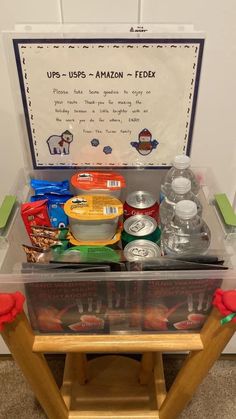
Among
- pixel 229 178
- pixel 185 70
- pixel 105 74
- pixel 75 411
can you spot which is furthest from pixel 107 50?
pixel 75 411

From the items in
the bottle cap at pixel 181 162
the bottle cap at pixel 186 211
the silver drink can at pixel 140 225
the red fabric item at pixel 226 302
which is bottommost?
the red fabric item at pixel 226 302

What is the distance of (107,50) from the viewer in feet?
2.13

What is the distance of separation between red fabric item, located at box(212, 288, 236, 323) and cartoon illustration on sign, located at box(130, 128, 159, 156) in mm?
324

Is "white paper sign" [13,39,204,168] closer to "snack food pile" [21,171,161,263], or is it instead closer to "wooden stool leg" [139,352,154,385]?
"snack food pile" [21,171,161,263]

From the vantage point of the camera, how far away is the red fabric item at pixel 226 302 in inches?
22.0

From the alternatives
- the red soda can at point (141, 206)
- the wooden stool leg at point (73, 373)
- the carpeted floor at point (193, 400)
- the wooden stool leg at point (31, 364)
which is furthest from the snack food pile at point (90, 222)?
the carpeted floor at point (193, 400)

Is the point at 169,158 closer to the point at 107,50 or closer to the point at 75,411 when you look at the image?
the point at 107,50

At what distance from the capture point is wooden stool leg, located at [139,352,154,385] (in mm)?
974

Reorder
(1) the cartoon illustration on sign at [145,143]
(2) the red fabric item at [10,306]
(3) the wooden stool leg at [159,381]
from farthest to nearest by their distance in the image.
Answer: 1. (3) the wooden stool leg at [159,381]
2. (1) the cartoon illustration on sign at [145,143]
3. (2) the red fabric item at [10,306]

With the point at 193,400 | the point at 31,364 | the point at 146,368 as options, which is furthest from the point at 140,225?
the point at 193,400

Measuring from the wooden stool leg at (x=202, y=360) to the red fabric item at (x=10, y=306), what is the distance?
12.1 inches

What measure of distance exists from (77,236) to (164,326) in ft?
0.73

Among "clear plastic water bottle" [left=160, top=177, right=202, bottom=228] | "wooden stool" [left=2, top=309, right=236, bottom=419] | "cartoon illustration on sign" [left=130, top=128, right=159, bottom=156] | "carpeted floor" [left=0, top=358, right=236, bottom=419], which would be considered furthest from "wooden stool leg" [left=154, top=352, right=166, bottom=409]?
"cartoon illustration on sign" [left=130, top=128, right=159, bottom=156]

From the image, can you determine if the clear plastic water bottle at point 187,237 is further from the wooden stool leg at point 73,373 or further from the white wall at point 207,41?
the wooden stool leg at point 73,373
